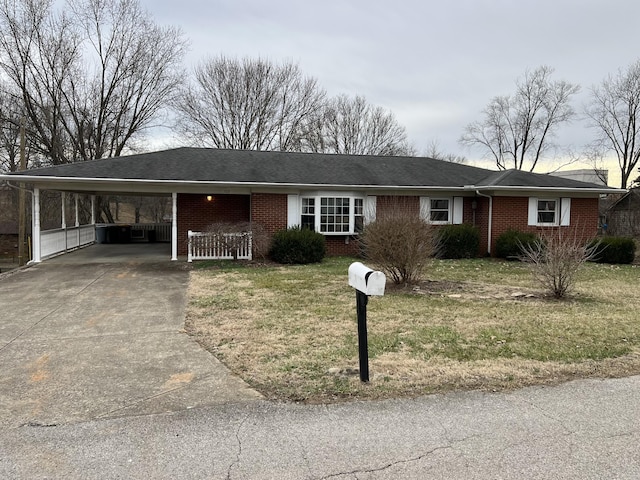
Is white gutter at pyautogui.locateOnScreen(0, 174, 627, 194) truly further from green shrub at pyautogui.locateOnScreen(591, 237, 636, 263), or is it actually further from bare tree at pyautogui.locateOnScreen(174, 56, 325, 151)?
bare tree at pyautogui.locateOnScreen(174, 56, 325, 151)

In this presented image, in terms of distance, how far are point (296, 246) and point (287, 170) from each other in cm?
343

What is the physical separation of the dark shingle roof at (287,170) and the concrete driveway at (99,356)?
15.2ft

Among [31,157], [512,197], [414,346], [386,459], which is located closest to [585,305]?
[414,346]

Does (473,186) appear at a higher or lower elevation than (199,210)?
higher

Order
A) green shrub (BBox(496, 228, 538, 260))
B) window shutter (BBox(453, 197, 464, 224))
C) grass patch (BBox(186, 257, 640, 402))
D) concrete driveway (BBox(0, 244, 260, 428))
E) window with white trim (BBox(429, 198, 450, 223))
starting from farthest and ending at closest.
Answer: window shutter (BBox(453, 197, 464, 224)) → window with white trim (BBox(429, 198, 450, 223)) → green shrub (BBox(496, 228, 538, 260)) → grass patch (BBox(186, 257, 640, 402)) → concrete driveway (BBox(0, 244, 260, 428))

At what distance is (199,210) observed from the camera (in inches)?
597

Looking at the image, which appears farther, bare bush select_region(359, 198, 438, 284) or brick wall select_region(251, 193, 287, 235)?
brick wall select_region(251, 193, 287, 235)

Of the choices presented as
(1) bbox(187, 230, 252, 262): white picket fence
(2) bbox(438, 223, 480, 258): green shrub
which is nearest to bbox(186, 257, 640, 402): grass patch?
(1) bbox(187, 230, 252, 262): white picket fence

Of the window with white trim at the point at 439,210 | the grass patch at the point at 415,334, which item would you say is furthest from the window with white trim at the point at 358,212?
the grass patch at the point at 415,334

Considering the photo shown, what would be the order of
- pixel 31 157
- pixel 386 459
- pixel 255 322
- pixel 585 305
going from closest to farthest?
pixel 386 459 → pixel 255 322 → pixel 585 305 → pixel 31 157

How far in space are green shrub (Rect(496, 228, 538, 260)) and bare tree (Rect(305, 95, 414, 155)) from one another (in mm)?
22015

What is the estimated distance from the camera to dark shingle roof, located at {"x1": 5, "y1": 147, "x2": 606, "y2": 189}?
1299 centimetres

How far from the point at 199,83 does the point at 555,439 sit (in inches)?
1251

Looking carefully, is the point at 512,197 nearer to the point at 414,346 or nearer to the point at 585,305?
the point at 585,305
